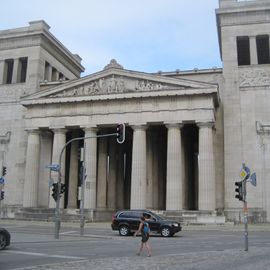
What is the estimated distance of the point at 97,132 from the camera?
51406 millimetres

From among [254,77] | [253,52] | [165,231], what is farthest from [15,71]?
[165,231]

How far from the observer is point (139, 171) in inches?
1818

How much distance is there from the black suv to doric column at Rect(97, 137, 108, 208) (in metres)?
19.2

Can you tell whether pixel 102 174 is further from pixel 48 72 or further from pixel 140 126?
pixel 48 72

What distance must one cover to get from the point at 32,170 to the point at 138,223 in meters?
22.8

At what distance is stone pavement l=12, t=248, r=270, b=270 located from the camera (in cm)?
1366

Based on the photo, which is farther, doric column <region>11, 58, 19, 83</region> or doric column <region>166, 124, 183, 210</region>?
doric column <region>11, 58, 19, 83</region>

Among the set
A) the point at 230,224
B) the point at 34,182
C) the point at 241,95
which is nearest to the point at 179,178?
the point at 230,224

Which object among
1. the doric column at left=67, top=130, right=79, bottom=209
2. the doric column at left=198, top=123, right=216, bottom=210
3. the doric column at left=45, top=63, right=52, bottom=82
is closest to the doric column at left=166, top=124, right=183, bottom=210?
the doric column at left=198, top=123, right=216, bottom=210

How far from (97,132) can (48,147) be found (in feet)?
23.2

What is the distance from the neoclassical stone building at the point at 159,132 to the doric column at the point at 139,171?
108mm

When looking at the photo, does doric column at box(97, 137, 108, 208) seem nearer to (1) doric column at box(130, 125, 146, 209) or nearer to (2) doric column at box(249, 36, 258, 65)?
(1) doric column at box(130, 125, 146, 209)

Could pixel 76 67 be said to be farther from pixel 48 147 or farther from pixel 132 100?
pixel 132 100

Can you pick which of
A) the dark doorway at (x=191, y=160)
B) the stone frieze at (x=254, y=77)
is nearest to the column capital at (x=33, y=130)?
the dark doorway at (x=191, y=160)
